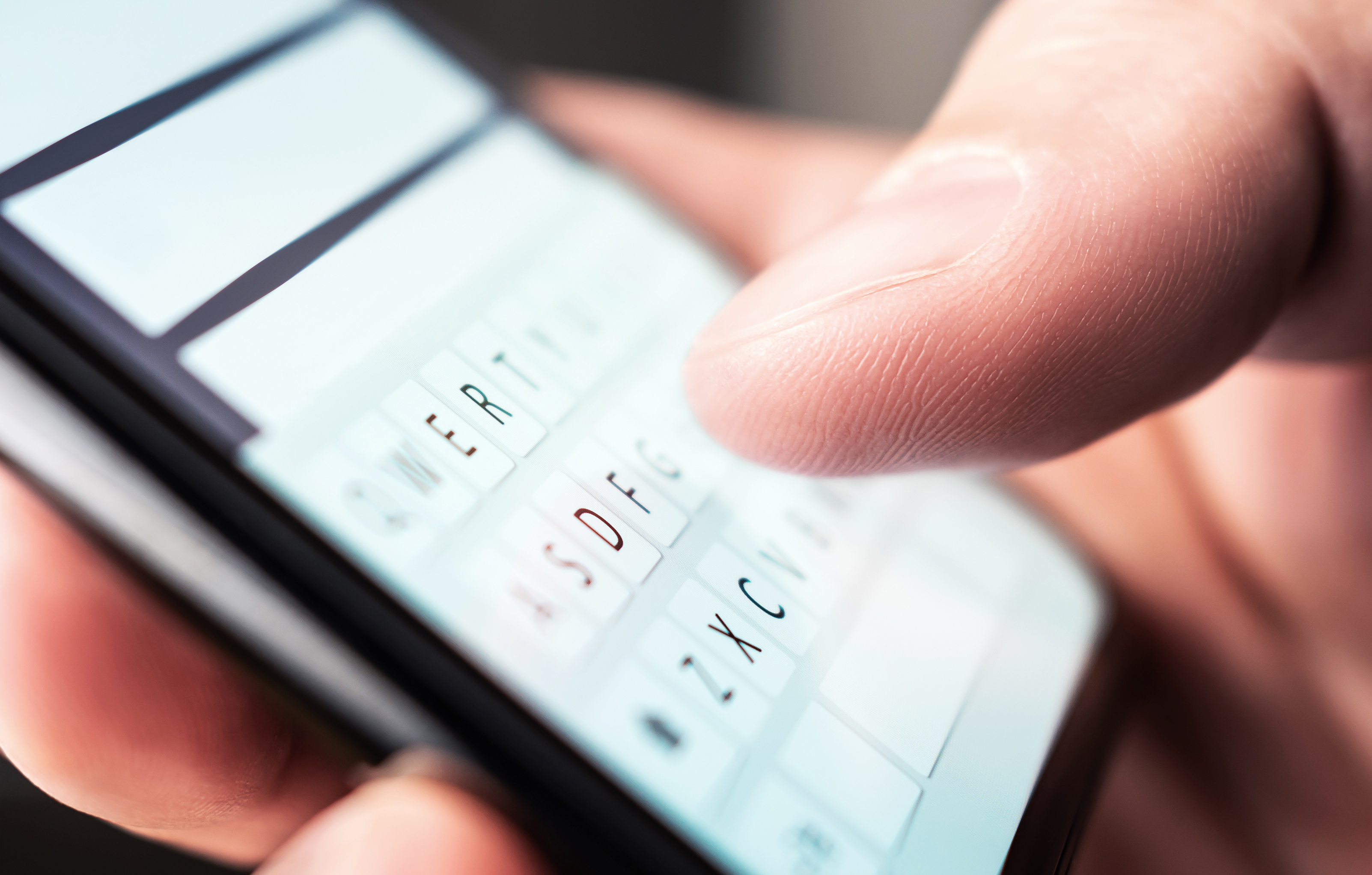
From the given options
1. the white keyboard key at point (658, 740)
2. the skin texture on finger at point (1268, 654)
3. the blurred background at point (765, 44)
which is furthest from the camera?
the blurred background at point (765, 44)

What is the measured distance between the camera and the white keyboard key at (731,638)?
244 millimetres

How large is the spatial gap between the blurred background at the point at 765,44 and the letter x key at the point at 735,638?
0.62 meters

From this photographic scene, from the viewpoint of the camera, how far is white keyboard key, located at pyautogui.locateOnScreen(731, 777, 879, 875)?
0.23 metres

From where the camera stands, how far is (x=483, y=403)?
257mm

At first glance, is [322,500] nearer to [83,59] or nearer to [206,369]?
[206,369]

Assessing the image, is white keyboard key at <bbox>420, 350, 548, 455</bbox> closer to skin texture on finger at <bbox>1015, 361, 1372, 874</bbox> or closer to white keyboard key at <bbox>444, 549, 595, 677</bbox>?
white keyboard key at <bbox>444, 549, 595, 677</bbox>

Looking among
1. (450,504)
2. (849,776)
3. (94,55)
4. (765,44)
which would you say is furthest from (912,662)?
(765,44)

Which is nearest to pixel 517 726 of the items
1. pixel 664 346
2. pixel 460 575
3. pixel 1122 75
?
pixel 460 575

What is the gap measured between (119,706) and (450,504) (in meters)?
0.14

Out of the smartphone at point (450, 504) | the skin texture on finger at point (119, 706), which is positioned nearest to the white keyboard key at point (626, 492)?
the smartphone at point (450, 504)

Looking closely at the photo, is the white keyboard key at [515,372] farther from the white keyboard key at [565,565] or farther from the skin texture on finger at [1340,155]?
the skin texture on finger at [1340,155]

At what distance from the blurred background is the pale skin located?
40 centimetres

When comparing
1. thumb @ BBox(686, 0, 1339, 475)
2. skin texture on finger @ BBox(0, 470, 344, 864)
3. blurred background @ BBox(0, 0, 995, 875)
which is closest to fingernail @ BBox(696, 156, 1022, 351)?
thumb @ BBox(686, 0, 1339, 475)

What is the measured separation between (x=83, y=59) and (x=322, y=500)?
16 cm
